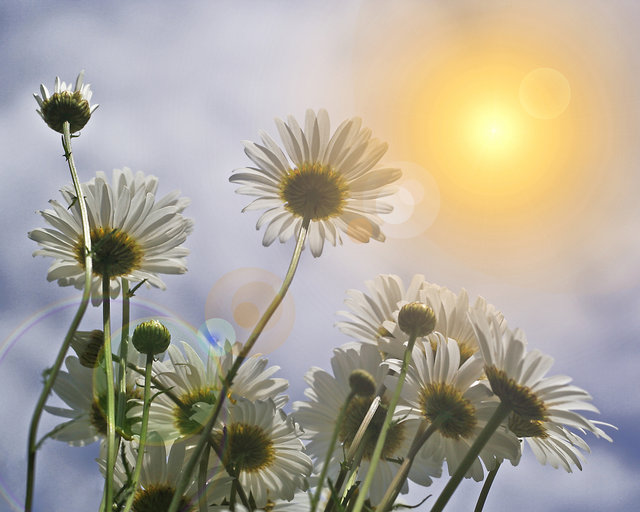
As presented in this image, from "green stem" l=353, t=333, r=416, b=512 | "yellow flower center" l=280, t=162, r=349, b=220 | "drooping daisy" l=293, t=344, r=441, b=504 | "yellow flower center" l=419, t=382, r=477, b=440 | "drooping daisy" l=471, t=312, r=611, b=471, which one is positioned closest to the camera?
"green stem" l=353, t=333, r=416, b=512

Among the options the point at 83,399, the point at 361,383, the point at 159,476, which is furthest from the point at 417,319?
the point at 83,399

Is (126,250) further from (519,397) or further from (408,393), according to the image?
(519,397)

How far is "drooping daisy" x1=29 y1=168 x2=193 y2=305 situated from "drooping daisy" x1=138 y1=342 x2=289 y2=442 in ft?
0.66

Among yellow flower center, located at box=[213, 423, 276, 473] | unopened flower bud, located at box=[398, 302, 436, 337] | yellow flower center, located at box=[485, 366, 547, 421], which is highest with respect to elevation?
unopened flower bud, located at box=[398, 302, 436, 337]

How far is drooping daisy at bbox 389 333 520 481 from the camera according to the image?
1035mm

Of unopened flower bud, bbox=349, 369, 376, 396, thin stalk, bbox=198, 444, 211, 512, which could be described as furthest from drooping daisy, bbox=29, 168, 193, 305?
unopened flower bud, bbox=349, 369, 376, 396

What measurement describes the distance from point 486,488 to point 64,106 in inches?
43.2

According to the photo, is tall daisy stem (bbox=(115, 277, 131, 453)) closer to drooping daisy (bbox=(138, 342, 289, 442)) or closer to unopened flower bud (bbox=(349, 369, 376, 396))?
drooping daisy (bbox=(138, 342, 289, 442))

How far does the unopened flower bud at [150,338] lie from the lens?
106cm

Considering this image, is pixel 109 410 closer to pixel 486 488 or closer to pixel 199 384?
pixel 199 384

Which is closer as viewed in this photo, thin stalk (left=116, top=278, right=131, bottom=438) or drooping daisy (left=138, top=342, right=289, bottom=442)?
thin stalk (left=116, top=278, right=131, bottom=438)

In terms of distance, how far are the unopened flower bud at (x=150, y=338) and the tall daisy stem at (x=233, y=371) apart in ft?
0.79

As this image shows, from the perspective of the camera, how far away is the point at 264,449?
1173mm

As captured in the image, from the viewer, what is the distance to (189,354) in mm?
1233
